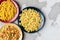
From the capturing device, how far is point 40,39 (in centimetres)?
137

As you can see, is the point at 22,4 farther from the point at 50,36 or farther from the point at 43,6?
the point at 50,36

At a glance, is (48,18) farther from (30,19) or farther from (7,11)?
(7,11)

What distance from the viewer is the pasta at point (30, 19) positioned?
4.45ft

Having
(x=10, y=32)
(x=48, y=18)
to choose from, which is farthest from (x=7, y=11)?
(x=48, y=18)

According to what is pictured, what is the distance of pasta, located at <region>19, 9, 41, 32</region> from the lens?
1355 mm

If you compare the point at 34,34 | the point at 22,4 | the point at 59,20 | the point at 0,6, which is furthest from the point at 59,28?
the point at 0,6

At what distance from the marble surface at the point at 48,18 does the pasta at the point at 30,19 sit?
0.12 ft

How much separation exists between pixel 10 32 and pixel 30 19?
138 millimetres

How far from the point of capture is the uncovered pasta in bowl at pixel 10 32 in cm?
134

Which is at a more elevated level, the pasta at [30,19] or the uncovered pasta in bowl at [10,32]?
the pasta at [30,19]

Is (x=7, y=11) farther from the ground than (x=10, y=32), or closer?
farther from the ground

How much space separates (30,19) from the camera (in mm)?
1358

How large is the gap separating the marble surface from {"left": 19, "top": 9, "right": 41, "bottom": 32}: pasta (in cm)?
4

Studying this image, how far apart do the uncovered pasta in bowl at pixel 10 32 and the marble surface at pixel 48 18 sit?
0.12 feet
